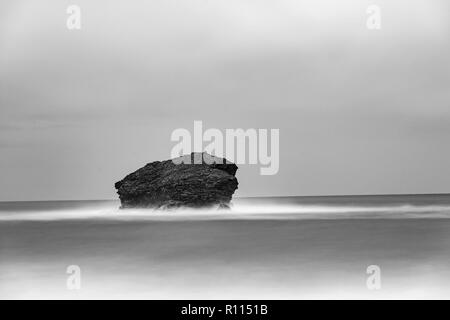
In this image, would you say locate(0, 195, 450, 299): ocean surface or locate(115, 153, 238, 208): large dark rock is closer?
locate(0, 195, 450, 299): ocean surface

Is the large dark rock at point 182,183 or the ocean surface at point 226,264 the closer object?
the ocean surface at point 226,264

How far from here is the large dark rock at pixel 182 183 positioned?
1537 inches

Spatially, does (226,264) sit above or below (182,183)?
below

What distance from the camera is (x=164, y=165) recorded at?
141 ft

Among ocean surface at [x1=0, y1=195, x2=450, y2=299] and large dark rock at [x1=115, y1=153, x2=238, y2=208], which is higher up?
large dark rock at [x1=115, y1=153, x2=238, y2=208]

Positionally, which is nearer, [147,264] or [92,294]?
[92,294]

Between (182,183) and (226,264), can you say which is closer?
(226,264)

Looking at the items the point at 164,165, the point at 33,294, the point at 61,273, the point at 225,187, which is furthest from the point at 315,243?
the point at 164,165

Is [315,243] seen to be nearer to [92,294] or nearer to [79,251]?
[79,251]

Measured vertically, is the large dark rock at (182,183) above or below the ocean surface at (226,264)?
above

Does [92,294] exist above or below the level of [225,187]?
below

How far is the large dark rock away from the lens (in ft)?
128

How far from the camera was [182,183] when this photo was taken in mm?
38938
